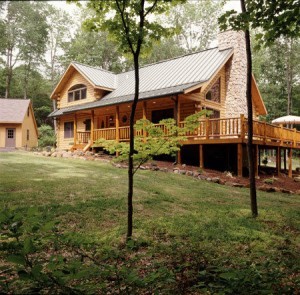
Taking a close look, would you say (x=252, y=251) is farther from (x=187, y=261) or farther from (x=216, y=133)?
(x=216, y=133)

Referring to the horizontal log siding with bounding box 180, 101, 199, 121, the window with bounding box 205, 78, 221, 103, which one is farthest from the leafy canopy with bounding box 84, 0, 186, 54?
the window with bounding box 205, 78, 221, 103

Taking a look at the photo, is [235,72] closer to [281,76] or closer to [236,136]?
[236,136]

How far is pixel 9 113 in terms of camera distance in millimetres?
33625

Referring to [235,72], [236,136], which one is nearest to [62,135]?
[235,72]

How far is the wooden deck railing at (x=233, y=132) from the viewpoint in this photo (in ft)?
45.3

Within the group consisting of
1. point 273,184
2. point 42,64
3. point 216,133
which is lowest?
point 273,184

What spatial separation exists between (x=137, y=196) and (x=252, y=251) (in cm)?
392

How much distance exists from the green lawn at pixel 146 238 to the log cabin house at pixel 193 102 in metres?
5.13

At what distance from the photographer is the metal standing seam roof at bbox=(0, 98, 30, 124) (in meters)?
32.8

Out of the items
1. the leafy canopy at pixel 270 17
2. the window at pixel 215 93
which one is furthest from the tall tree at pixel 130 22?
the window at pixel 215 93

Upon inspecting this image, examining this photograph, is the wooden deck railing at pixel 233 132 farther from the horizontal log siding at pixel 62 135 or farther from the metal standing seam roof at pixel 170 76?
the horizontal log siding at pixel 62 135

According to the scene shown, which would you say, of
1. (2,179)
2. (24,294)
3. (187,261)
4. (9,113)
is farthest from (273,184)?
(9,113)

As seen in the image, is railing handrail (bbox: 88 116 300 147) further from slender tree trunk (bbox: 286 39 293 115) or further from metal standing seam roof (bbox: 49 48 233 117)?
slender tree trunk (bbox: 286 39 293 115)

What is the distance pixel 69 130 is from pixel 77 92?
3.40 meters
